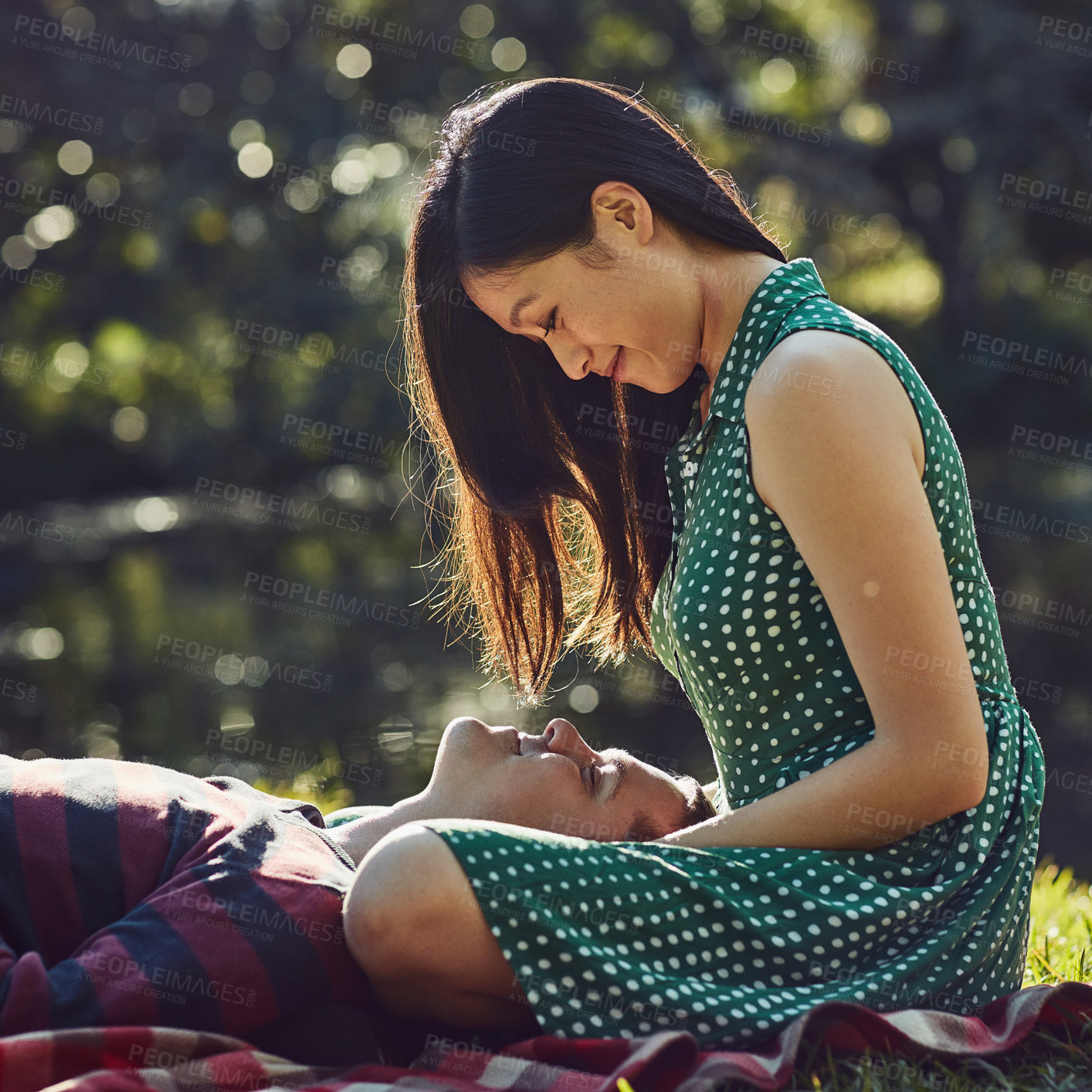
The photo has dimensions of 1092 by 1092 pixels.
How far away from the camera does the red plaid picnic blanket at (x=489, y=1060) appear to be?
1.61 m

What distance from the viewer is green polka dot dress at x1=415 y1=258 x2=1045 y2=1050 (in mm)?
1813

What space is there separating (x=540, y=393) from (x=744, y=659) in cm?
97

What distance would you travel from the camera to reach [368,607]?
8.97m

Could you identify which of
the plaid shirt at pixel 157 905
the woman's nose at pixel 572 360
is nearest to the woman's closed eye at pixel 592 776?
the plaid shirt at pixel 157 905

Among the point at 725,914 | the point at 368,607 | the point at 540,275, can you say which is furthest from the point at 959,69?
the point at 725,914

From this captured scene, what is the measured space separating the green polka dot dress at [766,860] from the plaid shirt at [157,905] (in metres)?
0.28

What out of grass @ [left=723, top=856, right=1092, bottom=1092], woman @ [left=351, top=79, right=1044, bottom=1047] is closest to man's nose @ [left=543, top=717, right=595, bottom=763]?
woman @ [left=351, top=79, right=1044, bottom=1047]

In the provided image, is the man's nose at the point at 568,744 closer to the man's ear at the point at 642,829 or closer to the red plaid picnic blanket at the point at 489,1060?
the man's ear at the point at 642,829

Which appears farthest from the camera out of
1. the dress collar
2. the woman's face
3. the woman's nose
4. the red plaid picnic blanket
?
the woman's nose

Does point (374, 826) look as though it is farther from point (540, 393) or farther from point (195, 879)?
point (540, 393)

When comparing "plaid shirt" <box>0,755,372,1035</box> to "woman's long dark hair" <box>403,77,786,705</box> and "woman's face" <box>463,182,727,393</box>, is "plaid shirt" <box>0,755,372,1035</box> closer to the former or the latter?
"woman's long dark hair" <box>403,77,786,705</box>

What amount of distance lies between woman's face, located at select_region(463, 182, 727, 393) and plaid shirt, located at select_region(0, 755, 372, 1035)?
1.05 m

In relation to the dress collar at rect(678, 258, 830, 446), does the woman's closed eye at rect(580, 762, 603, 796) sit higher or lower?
lower

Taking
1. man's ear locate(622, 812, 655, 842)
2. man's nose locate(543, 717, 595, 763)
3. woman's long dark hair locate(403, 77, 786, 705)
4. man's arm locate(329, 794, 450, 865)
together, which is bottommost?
man's arm locate(329, 794, 450, 865)
